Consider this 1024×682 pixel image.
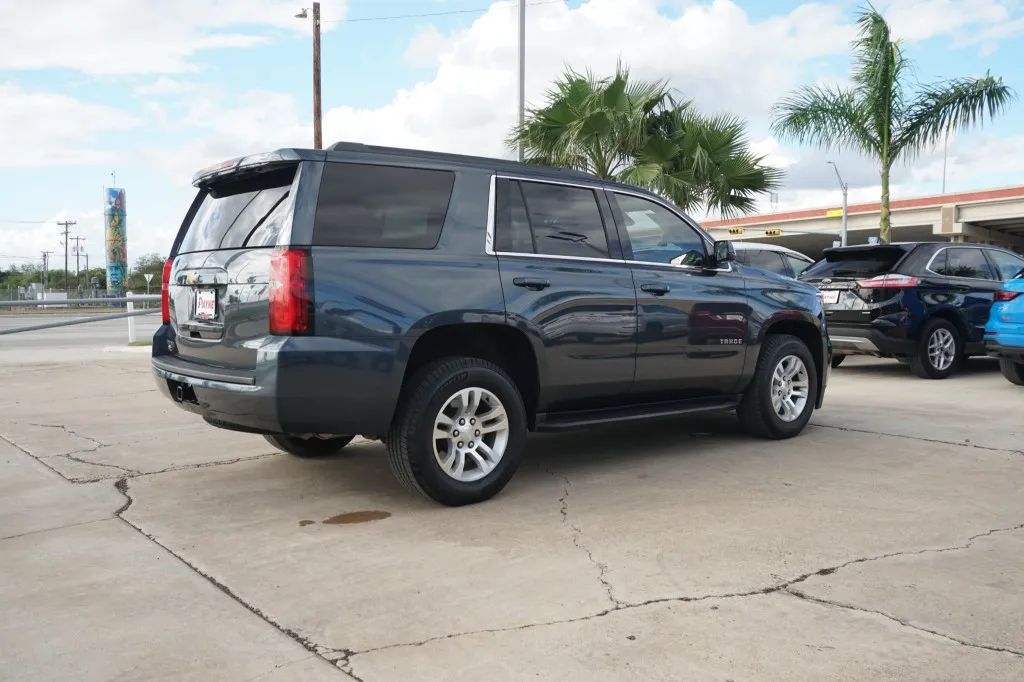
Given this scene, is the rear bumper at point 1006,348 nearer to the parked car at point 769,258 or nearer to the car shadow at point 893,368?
the car shadow at point 893,368

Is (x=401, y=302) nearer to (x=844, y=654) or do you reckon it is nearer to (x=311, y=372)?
(x=311, y=372)

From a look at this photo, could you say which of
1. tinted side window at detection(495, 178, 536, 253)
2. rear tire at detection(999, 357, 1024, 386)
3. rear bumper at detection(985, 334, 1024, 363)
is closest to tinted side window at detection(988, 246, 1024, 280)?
rear tire at detection(999, 357, 1024, 386)

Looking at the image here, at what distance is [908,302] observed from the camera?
10383mm

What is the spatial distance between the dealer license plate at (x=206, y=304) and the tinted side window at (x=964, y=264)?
343 inches

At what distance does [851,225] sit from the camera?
5584 cm

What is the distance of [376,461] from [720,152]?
468 inches

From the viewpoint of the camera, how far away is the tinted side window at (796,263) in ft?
46.5

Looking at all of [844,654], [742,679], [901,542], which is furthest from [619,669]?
[901,542]

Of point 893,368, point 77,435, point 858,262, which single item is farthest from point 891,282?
point 77,435

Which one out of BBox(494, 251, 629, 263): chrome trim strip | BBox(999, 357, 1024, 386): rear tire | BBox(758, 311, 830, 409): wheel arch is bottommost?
BBox(999, 357, 1024, 386): rear tire

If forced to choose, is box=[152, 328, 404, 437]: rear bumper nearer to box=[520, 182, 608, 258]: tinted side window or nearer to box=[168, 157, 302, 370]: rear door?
box=[168, 157, 302, 370]: rear door

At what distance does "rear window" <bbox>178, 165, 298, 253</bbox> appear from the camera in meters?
4.71

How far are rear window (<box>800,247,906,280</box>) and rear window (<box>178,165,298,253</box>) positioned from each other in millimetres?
7583

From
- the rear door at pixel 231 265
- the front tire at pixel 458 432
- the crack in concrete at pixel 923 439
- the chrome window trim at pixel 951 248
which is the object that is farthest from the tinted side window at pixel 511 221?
the chrome window trim at pixel 951 248
